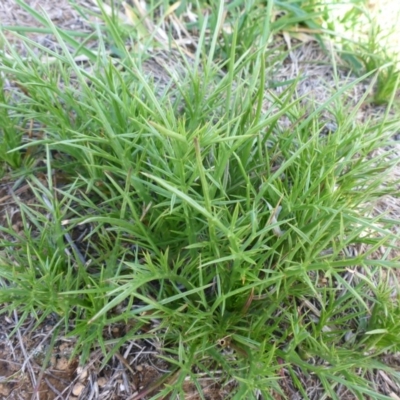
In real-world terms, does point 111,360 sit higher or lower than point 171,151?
lower

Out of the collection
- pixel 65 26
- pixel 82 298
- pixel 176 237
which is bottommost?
pixel 82 298

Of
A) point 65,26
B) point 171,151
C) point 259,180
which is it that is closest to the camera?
point 171,151

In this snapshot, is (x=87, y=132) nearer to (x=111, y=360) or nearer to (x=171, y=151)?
Answer: (x=171, y=151)

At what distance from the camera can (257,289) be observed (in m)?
1.10

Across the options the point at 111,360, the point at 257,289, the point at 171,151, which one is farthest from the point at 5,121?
the point at 257,289

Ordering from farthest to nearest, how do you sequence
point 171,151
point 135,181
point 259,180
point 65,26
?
1. point 65,26
2. point 259,180
3. point 135,181
4. point 171,151

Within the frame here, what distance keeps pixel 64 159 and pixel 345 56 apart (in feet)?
3.38

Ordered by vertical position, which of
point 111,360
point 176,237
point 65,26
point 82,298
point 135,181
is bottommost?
point 111,360

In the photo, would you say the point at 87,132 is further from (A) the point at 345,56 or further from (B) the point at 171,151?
(A) the point at 345,56

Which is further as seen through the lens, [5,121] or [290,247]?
[5,121]

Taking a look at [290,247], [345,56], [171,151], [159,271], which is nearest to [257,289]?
[290,247]

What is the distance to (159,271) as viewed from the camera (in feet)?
3.44

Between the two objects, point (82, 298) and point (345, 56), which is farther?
point (345, 56)

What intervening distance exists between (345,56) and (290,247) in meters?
0.92
